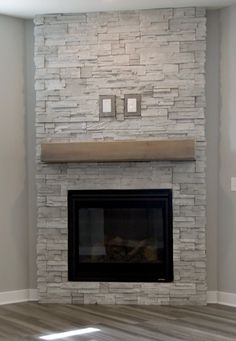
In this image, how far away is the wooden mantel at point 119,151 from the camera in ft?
15.7

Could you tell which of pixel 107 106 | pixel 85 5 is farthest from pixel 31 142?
pixel 85 5

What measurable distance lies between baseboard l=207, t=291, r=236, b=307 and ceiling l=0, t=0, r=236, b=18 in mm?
2659

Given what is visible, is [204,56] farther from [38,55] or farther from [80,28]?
[38,55]

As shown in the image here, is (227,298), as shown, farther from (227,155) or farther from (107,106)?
(107,106)

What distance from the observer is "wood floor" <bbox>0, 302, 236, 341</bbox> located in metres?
3.98

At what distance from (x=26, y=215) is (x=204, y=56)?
7.51 feet

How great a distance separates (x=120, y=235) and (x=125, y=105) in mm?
1250

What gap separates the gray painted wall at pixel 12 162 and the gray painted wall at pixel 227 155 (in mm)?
1904

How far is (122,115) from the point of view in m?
5.01

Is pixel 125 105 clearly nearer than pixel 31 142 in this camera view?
Yes

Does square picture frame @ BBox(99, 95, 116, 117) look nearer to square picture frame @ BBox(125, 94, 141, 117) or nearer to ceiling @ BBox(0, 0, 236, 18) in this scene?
square picture frame @ BBox(125, 94, 141, 117)

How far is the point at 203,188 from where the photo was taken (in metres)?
4.95

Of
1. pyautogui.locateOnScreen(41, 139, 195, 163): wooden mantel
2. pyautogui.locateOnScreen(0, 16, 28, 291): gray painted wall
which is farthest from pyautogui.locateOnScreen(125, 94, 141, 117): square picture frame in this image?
pyautogui.locateOnScreen(0, 16, 28, 291): gray painted wall

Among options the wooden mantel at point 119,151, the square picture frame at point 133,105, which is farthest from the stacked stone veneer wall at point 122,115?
the wooden mantel at point 119,151
